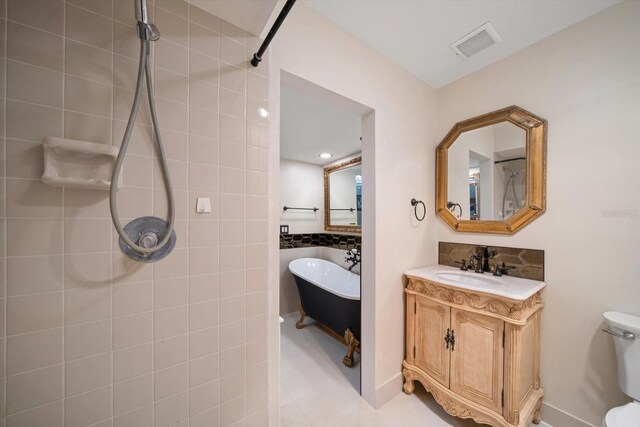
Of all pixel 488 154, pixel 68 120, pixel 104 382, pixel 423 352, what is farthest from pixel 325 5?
pixel 423 352

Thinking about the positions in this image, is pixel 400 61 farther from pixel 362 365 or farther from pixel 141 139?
pixel 362 365

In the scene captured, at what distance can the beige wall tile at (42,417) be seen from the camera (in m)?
0.61

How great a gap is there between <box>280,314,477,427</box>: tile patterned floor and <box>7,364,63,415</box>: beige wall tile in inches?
49.5

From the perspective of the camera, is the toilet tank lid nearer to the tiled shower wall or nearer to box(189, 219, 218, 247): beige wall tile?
the tiled shower wall

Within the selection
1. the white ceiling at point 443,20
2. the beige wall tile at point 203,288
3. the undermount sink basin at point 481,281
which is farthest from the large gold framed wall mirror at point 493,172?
the beige wall tile at point 203,288

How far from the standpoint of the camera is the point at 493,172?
5.55 ft

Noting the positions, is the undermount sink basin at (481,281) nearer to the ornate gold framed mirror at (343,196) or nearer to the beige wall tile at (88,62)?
the ornate gold framed mirror at (343,196)

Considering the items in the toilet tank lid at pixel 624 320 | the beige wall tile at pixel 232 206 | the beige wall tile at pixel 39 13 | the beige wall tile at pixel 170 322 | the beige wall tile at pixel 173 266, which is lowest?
the toilet tank lid at pixel 624 320

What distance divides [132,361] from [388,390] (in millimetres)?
1635

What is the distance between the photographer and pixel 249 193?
0.97 meters

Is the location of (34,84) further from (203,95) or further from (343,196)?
(343,196)

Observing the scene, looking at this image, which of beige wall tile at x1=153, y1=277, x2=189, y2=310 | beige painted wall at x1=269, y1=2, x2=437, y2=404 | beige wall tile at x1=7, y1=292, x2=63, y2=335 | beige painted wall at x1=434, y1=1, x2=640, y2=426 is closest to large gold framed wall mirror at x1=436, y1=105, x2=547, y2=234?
beige painted wall at x1=434, y1=1, x2=640, y2=426

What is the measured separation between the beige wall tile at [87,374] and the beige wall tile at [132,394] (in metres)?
0.03

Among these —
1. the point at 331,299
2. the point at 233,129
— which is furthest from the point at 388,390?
the point at 233,129
